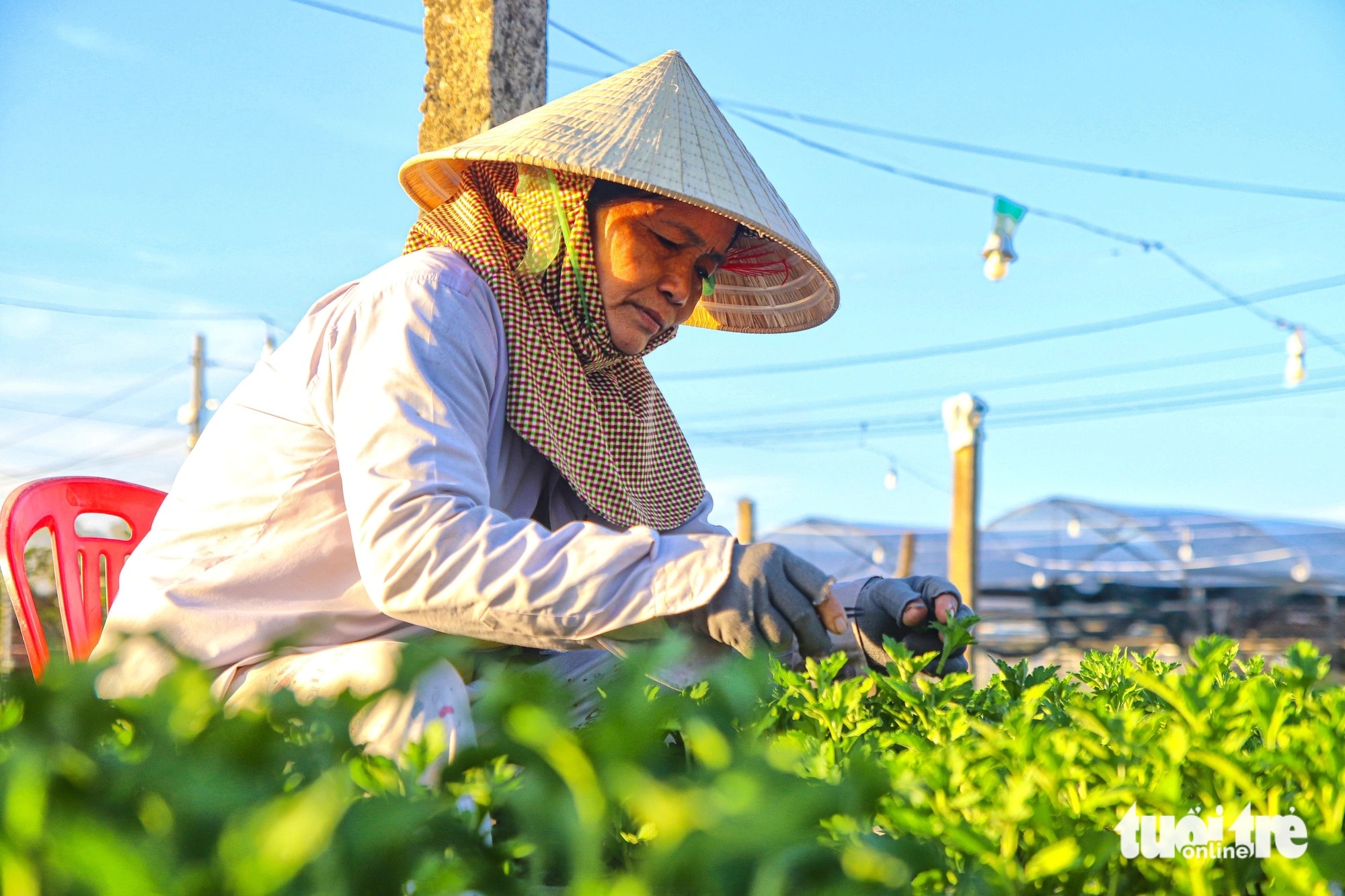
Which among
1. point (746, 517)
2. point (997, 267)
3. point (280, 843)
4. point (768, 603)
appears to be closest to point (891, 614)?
point (768, 603)

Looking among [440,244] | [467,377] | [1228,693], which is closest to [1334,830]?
[1228,693]

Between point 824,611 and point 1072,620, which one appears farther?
point 1072,620

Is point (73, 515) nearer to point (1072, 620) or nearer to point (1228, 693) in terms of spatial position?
point (1228, 693)

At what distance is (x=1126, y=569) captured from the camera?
908 inches

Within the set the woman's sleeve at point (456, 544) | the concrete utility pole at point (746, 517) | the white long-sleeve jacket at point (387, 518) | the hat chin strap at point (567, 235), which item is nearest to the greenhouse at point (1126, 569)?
the concrete utility pole at point (746, 517)

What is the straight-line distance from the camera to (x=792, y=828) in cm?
45

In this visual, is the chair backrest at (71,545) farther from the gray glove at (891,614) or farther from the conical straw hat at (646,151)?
the gray glove at (891,614)

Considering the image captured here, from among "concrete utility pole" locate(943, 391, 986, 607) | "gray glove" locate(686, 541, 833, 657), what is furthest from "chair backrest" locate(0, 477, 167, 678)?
"concrete utility pole" locate(943, 391, 986, 607)

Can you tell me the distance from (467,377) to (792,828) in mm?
1472

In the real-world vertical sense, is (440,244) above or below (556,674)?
above

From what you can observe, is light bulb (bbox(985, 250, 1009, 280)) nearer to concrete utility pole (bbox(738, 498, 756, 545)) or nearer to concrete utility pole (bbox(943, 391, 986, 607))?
concrete utility pole (bbox(943, 391, 986, 607))

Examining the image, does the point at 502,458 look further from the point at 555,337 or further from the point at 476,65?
the point at 476,65

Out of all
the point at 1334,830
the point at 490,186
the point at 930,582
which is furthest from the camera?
the point at 490,186

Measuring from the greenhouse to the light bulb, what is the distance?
16.3 feet
